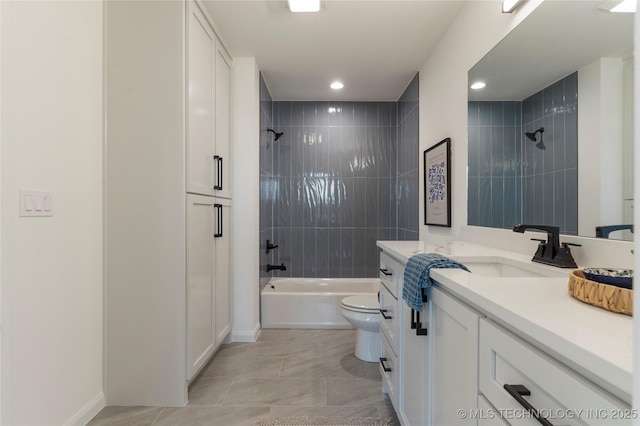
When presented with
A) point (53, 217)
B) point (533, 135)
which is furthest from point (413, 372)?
point (53, 217)

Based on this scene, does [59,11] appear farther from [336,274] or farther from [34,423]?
[336,274]

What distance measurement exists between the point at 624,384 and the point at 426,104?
2.72 meters

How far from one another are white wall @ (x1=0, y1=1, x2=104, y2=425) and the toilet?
1563mm

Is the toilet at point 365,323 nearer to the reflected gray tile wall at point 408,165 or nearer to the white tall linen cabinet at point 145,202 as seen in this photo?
the reflected gray tile wall at point 408,165

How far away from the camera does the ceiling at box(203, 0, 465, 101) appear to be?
214 centimetres

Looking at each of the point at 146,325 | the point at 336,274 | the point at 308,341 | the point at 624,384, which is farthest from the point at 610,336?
the point at 336,274

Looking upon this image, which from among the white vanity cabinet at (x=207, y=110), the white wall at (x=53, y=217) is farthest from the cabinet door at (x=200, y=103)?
the white wall at (x=53, y=217)

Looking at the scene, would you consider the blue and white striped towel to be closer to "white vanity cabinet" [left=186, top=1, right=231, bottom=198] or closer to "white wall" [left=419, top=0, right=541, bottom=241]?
"white wall" [left=419, top=0, right=541, bottom=241]

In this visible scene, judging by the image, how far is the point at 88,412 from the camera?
1.68 metres

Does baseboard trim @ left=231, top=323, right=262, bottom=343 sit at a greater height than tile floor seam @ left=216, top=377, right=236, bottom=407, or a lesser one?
greater

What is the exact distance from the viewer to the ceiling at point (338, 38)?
2.14 metres

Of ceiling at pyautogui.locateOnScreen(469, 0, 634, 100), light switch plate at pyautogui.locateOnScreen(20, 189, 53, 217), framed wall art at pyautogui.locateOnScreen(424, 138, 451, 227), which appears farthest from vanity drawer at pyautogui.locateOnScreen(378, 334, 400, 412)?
light switch plate at pyautogui.locateOnScreen(20, 189, 53, 217)

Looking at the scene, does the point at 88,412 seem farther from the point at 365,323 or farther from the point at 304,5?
the point at 304,5

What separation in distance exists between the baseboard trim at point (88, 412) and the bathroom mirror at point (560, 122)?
2313mm
